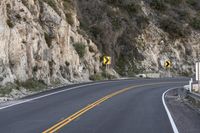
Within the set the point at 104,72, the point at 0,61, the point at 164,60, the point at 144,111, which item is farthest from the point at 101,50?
the point at 144,111

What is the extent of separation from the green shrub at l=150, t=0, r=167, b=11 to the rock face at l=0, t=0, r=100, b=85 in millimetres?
30611

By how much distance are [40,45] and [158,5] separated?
44.7 meters

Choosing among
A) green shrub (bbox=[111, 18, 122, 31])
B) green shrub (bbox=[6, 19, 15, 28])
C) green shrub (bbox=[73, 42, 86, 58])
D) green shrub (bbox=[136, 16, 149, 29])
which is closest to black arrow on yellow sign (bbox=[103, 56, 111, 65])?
green shrub (bbox=[73, 42, 86, 58])

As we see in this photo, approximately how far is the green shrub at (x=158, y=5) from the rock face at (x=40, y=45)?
30.6m

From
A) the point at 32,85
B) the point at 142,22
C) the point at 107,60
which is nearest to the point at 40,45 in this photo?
the point at 32,85

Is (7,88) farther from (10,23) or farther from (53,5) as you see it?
(53,5)

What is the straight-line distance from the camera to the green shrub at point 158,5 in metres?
75.2

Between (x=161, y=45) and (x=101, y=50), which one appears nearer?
(x=101, y=50)

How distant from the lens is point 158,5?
249 ft

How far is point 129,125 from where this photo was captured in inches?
547

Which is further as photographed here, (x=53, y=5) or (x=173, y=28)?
(x=173, y=28)

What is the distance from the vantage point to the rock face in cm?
2983

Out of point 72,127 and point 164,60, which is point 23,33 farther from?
point 164,60

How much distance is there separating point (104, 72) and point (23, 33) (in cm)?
1887
